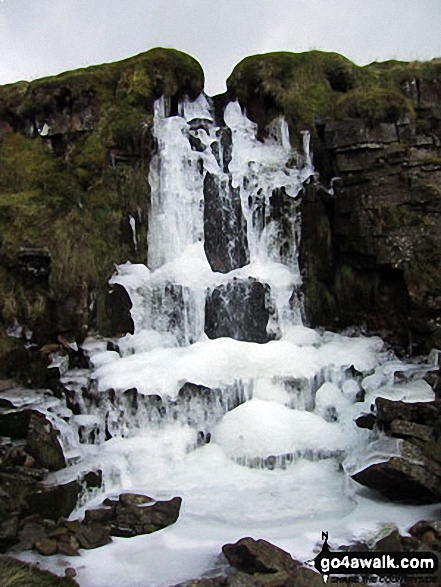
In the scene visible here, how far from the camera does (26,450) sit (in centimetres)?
955

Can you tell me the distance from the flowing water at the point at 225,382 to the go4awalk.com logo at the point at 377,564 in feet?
1.06

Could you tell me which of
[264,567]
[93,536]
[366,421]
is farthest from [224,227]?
[264,567]

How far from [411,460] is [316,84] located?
1211 centimetres

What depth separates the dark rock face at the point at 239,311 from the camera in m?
13.8

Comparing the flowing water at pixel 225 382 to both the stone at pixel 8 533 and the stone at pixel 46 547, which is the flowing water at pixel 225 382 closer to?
the stone at pixel 46 547

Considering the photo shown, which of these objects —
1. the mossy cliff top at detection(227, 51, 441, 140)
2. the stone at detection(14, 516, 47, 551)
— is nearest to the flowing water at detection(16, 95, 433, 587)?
the mossy cliff top at detection(227, 51, 441, 140)

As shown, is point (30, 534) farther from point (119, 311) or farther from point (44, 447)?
point (119, 311)

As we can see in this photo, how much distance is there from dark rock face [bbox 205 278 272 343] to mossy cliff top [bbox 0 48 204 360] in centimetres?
238

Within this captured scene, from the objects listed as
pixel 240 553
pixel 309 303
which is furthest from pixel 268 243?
pixel 240 553

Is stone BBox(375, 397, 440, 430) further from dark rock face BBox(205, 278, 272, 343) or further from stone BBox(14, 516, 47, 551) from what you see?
stone BBox(14, 516, 47, 551)

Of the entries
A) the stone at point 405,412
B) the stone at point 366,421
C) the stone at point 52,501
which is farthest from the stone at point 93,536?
the stone at point 366,421

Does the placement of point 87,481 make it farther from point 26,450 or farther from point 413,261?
point 413,261

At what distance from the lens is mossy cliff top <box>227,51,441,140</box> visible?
16.1 meters

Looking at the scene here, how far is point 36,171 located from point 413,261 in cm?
936
